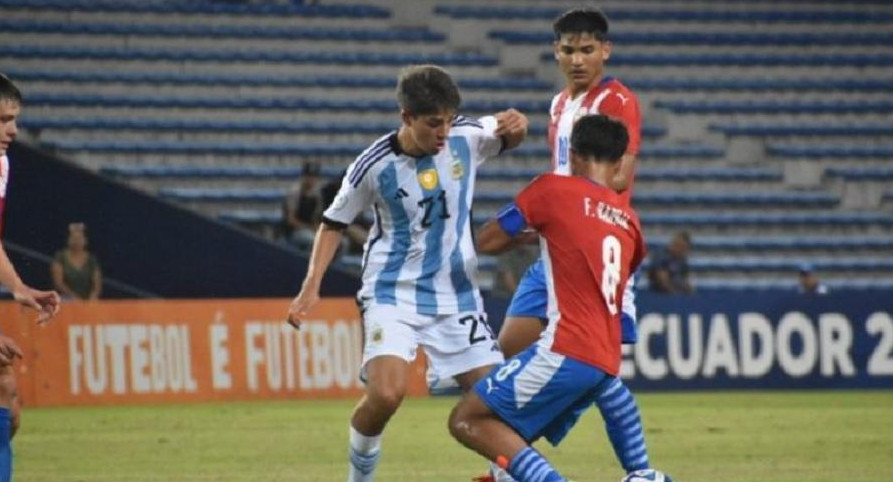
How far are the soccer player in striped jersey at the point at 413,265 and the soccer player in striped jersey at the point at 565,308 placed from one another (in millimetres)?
807

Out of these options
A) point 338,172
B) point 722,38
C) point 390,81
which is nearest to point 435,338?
point 338,172

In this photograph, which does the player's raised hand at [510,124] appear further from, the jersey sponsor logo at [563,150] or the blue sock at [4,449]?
the blue sock at [4,449]

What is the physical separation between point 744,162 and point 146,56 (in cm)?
831

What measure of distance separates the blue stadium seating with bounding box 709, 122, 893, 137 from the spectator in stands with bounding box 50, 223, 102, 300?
432 inches

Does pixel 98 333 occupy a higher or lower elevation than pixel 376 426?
lower

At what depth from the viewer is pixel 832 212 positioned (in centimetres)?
2725

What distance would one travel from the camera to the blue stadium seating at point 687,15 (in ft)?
94.4

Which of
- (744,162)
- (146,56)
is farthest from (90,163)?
(744,162)

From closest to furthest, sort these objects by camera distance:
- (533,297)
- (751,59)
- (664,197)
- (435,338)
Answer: (435,338) → (533,297) → (664,197) → (751,59)

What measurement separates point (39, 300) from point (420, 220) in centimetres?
171

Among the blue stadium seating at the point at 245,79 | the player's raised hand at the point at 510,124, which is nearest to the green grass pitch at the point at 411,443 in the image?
the player's raised hand at the point at 510,124

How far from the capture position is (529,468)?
800cm

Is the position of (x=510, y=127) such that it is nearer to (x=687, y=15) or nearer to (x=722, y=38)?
(x=722, y=38)

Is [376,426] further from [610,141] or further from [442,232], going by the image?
[610,141]
